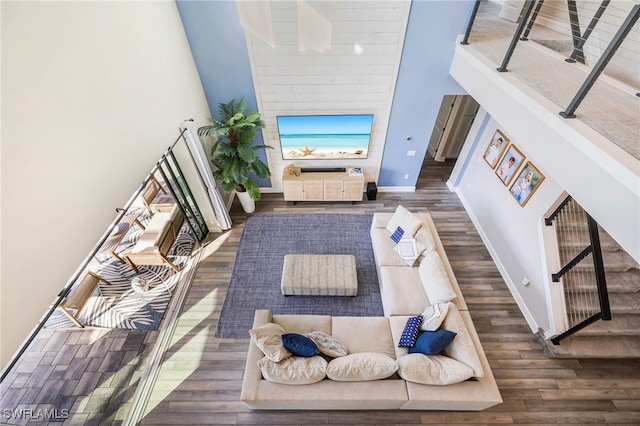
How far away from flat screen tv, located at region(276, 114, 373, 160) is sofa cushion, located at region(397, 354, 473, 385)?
3.59m

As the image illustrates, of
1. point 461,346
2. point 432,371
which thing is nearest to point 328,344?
point 432,371

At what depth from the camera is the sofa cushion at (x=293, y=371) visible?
2330 millimetres

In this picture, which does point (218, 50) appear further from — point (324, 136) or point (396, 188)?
point (396, 188)

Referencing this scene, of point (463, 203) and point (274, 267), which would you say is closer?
point (274, 267)

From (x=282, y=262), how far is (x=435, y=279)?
7.60 ft

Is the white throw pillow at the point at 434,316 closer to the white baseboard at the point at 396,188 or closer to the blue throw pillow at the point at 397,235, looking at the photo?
the blue throw pillow at the point at 397,235

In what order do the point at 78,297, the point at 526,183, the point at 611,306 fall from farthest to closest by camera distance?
the point at 526,183
the point at 611,306
the point at 78,297

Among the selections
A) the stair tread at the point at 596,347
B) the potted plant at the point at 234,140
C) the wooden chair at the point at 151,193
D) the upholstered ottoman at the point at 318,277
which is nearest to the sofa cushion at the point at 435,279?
the upholstered ottoman at the point at 318,277

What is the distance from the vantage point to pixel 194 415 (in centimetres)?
272

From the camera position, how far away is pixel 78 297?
9.54 feet

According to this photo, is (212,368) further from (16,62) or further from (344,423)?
(16,62)

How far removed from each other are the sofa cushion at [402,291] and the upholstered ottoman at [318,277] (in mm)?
437

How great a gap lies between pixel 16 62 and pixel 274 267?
10.9 ft

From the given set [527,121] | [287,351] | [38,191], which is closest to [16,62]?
[38,191]
